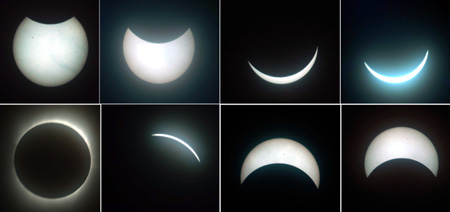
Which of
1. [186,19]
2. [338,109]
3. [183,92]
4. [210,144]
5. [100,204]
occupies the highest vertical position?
[186,19]

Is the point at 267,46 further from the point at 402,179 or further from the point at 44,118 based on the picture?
the point at 44,118

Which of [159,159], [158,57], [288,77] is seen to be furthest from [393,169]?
[158,57]

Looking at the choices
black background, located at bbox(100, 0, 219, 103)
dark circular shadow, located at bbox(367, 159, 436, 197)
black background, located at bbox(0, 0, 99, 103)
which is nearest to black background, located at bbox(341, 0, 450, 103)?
dark circular shadow, located at bbox(367, 159, 436, 197)

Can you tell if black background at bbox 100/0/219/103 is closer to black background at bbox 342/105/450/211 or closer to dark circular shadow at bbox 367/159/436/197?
black background at bbox 342/105/450/211

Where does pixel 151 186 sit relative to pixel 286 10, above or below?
below

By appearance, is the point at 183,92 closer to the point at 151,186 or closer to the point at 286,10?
the point at 151,186

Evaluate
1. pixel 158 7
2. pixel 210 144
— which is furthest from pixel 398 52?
pixel 158 7
